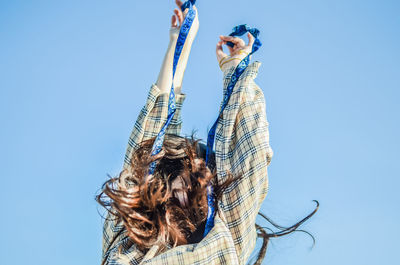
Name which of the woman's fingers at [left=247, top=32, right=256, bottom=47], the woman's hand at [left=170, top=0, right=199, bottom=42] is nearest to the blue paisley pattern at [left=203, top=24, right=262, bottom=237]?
the woman's fingers at [left=247, top=32, right=256, bottom=47]

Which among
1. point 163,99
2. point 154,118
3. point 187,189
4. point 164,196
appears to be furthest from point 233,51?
point 164,196

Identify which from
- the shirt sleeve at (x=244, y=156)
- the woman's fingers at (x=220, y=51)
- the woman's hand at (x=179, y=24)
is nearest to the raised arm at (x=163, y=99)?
the woman's hand at (x=179, y=24)

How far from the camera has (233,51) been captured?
2.80 metres

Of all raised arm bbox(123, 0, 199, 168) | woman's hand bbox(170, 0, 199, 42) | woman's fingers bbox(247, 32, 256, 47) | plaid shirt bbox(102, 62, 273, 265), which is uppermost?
woman's hand bbox(170, 0, 199, 42)

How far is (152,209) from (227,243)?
424 mm

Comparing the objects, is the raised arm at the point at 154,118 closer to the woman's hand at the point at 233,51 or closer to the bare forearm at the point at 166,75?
the bare forearm at the point at 166,75

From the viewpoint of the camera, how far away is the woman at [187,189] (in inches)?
76.7

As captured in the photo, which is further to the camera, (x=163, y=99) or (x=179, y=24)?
(x=179, y=24)

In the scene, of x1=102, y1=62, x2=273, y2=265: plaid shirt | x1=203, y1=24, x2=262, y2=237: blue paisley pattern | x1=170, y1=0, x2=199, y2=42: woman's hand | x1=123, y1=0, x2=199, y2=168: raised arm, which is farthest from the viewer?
x1=170, y1=0, x2=199, y2=42: woman's hand

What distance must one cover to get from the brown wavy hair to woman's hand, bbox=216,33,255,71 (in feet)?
2.30

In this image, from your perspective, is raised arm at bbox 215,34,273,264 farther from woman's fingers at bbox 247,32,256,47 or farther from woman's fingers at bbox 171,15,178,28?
woman's fingers at bbox 171,15,178,28

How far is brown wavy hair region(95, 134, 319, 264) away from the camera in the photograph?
1980 mm

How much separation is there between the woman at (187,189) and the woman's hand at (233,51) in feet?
0.84

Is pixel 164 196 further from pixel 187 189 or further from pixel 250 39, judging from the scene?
pixel 250 39
